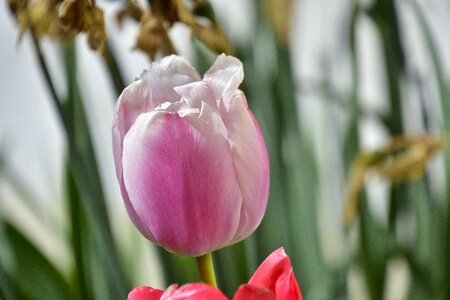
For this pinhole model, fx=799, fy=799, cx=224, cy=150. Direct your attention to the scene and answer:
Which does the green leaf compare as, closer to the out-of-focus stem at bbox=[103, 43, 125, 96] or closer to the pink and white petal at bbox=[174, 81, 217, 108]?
the out-of-focus stem at bbox=[103, 43, 125, 96]

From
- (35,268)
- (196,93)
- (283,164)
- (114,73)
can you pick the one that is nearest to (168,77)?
(196,93)

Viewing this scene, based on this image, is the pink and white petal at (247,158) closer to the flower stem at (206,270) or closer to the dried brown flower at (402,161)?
the flower stem at (206,270)

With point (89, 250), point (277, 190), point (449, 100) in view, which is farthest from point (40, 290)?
point (449, 100)

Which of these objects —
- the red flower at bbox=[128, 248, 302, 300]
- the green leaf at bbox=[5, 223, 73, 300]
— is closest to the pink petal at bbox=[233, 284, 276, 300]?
the red flower at bbox=[128, 248, 302, 300]

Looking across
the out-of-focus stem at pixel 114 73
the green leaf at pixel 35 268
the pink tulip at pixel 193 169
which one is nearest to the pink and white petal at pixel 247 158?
the pink tulip at pixel 193 169

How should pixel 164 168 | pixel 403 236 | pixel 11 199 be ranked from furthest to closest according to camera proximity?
pixel 11 199 < pixel 403 236 < pixel 164 168

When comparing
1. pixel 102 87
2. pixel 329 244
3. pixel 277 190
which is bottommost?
pixel 329 244

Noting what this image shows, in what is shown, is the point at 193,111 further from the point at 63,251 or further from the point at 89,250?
the point at 63,251
